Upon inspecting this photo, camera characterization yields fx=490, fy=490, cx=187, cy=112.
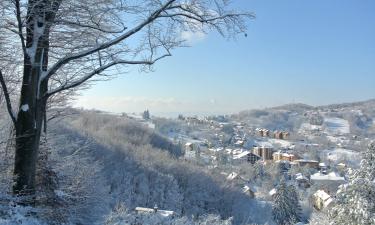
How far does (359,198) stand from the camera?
53.2ft

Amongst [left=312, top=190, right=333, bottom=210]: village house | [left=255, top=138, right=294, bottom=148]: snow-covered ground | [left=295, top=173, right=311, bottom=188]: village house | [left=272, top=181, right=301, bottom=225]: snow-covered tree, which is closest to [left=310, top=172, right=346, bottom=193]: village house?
[left=295, top=173, right=311, bottom=188]: village house

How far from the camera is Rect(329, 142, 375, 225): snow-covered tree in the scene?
15.8m

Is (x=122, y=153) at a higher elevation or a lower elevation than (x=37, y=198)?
lower

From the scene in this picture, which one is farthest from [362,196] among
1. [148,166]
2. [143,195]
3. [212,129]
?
[212,129]

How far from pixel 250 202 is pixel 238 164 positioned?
1587 inches

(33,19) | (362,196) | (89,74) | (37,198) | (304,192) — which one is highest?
(33,19)

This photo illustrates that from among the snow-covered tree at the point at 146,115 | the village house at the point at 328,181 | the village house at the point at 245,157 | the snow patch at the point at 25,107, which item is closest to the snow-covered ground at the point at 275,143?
the village house at the point at 245,157

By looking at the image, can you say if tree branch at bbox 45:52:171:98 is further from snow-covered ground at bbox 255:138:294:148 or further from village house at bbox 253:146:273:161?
snow-covered ground at bbox 255:138:294:148

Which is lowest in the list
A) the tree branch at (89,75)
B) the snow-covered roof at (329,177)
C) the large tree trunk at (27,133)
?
the snow-covered roof at (329,177)

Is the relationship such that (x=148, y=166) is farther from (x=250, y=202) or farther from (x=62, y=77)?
(x=62, y=77)

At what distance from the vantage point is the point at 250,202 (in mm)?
58531

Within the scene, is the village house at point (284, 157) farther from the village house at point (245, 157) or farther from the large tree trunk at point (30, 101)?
the large tree trunk at point (30, 101)

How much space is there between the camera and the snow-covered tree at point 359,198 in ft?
51.9

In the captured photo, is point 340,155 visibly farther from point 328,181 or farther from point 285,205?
point 285,205
